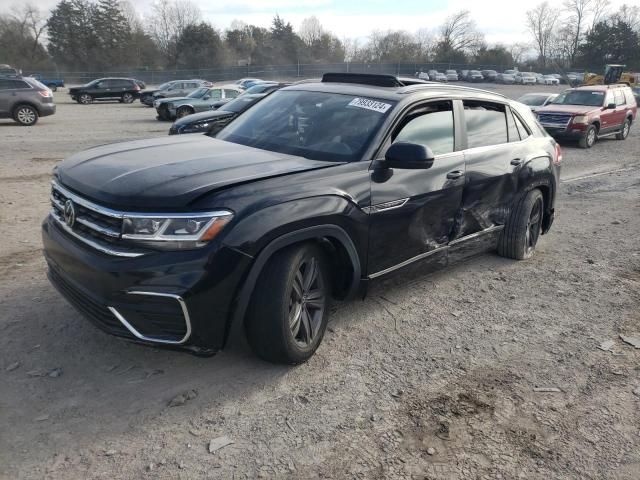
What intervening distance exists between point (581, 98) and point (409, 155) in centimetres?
1551

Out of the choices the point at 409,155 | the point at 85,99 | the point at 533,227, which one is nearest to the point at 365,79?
the point at 409,155

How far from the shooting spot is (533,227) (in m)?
5.56

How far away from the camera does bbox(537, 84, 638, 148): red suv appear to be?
14922 mm

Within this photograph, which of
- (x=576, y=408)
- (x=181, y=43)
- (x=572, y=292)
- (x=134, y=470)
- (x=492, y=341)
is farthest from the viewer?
(x=181, y=43)

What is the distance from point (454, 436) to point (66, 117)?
22361 millimetres

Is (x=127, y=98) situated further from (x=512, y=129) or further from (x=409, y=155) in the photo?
(x=409, y=155)

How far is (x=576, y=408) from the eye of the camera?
3051mm

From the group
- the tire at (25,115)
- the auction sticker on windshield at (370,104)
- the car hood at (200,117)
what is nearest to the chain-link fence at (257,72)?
the tire at (25,115)

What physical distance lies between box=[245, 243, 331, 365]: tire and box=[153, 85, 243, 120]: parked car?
1657 centimetres

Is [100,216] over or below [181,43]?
below

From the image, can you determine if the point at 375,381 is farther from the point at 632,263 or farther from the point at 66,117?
the point at 66,117

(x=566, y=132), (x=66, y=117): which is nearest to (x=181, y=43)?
(x=66, y=117)

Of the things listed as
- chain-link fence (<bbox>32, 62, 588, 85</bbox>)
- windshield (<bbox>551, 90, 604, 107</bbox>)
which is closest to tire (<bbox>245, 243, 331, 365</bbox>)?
windshield (<bbox>551, 90, 604, 107</bbox>)

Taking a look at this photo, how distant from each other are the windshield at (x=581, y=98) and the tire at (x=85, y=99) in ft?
84.2
